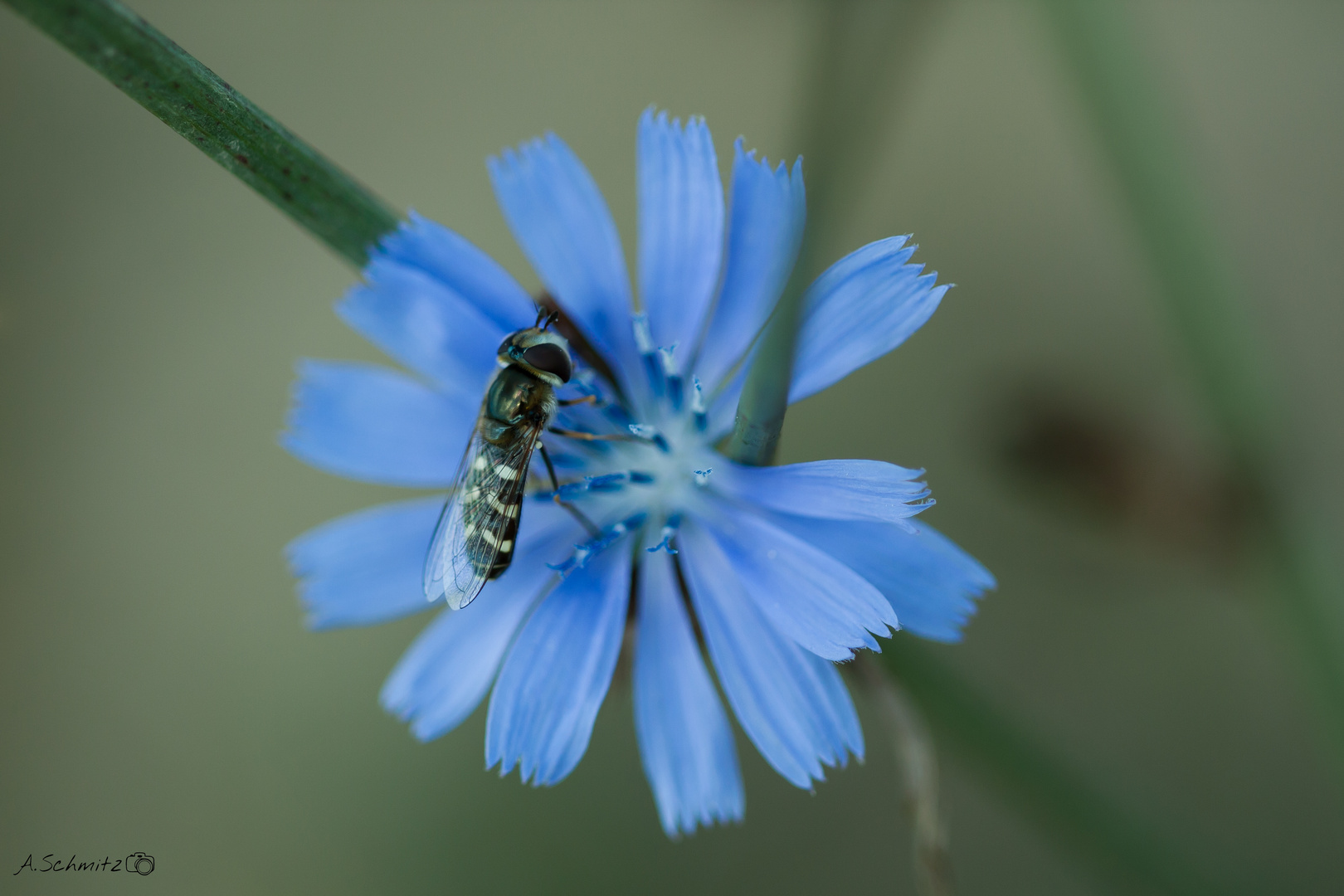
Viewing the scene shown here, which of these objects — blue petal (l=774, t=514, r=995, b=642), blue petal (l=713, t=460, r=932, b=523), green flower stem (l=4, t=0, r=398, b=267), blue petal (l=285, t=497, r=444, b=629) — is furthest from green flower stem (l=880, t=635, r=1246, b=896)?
green flower stem (l=4, t=0, r=398, b=267)

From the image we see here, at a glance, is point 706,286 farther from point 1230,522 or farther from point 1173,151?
point 1230,522

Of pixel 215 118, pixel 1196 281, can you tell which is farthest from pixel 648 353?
pixel 1196 281

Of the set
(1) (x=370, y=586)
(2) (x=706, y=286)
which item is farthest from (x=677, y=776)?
(2) (x=706, y=286)

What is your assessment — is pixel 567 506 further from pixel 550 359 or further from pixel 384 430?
pixel 384 430

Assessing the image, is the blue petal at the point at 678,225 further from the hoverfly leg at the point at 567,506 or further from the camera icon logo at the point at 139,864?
the camera icon logo at the point at 139,864

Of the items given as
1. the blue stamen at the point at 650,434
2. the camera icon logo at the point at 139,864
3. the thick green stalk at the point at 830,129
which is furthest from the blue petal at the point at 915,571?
the camera icon logo at the point at 139,864
